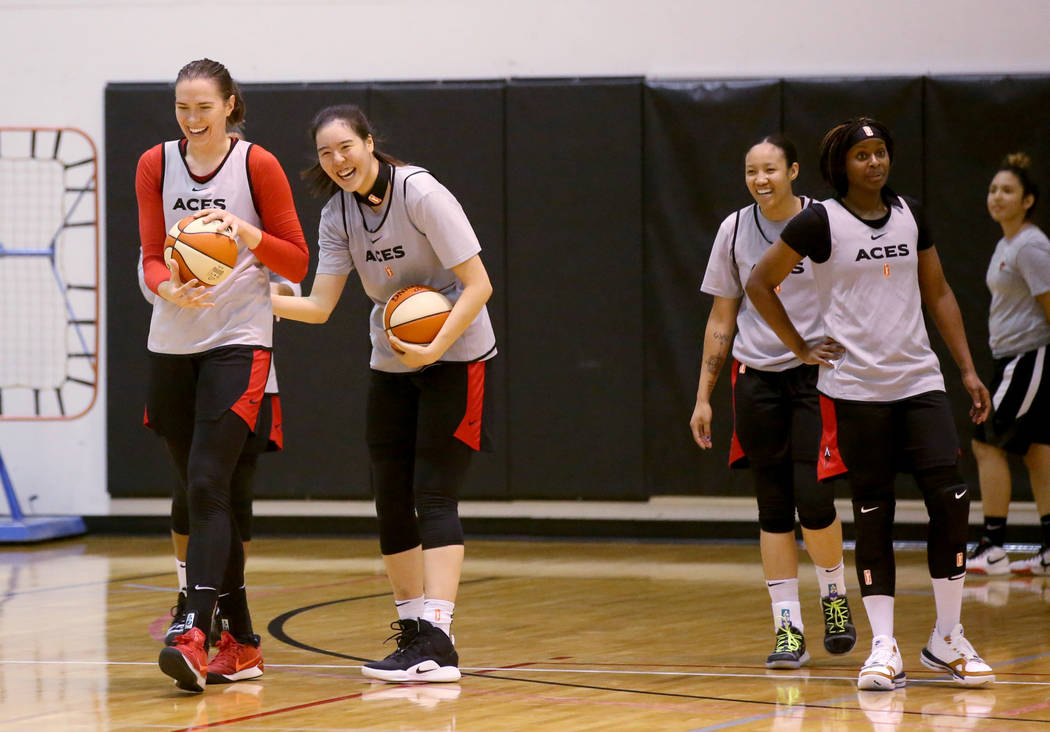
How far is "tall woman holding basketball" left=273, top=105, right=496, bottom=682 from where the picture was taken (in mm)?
4391

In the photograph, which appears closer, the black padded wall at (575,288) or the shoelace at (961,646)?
the shoelace at (961,646)

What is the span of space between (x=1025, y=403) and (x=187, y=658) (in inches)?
181

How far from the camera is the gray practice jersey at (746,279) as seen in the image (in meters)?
4.90

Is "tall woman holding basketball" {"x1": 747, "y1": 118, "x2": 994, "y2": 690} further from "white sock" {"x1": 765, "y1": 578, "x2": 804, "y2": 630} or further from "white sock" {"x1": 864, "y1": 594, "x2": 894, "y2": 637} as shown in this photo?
"white sock" {"x1": 765, "y1": 578, "x2": 804, "y2": 630}

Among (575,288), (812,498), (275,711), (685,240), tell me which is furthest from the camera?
(575,288)

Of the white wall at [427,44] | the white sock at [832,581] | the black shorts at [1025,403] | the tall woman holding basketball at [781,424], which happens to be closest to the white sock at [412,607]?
the tall woman holding basketball at [781,424]

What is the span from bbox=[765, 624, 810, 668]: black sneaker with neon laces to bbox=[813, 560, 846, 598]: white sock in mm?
177

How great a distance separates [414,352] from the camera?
4.27m

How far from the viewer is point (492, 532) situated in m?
8.76

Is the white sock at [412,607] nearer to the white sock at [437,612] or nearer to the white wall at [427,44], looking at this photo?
the white sock at [437,612]

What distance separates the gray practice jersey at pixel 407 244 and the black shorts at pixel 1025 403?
3.53 meters

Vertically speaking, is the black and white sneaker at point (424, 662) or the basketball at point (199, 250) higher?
the basketball at point (199, 250)

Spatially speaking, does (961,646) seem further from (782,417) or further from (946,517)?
(782,417)

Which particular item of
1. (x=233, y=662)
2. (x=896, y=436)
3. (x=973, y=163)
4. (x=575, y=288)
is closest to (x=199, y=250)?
(x=233, y=662)
